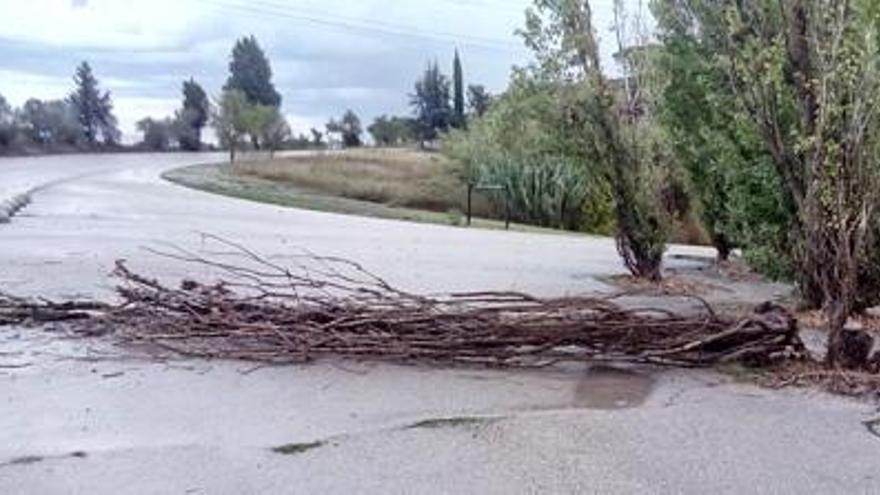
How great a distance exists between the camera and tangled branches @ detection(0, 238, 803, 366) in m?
7.55

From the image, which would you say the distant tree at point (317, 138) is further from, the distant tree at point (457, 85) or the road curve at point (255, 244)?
the road curve at point (255, 244)

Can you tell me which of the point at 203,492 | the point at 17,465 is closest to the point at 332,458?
the point at 203,492

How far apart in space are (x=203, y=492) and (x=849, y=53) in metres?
5.64

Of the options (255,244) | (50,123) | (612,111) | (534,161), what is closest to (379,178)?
(534,161)

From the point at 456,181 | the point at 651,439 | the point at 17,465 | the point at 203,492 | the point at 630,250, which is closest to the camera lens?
the point at 203,492

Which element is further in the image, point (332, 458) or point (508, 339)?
point (508, 339)

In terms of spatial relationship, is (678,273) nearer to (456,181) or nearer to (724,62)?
(724,62)

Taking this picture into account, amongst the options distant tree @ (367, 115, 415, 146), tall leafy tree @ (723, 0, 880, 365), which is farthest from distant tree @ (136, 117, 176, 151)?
tall leafy tree @ (723, 0, 880, 365)

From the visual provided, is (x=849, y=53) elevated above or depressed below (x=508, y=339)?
above

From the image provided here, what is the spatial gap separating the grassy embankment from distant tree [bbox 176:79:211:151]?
32046mm

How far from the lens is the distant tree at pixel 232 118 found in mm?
75375

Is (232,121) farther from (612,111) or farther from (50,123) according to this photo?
(612,111)

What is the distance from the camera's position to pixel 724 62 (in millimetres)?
9773

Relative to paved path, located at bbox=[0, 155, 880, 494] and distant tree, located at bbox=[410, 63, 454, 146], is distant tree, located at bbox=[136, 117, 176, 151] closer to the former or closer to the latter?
distant tree, located at bbox=[410, 63, 454, 146]
